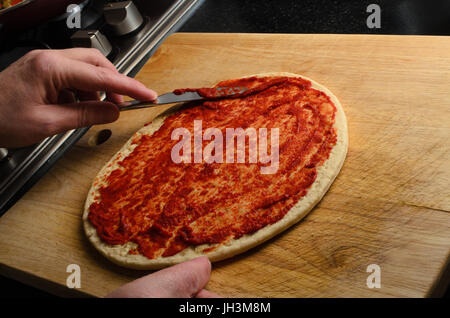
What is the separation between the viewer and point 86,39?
1982mm

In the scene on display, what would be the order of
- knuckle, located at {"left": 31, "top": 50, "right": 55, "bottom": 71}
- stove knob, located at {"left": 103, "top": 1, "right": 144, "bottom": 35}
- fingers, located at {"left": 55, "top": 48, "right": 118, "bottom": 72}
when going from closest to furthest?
1. knuckle, located at {"left": 31, "top": 50, "right": 55, "bottom": 71}
2. fingers, located at {"left": 55, "top": 48, "right": 118, "bottom": 72}
3. stove knob, located at {"left": 103, "top": 1, "right": 144, "bottom": 35}

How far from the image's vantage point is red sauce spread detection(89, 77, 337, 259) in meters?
1.29

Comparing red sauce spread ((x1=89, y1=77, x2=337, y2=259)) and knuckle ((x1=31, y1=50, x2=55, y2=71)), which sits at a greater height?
knuckle ((x1=31, y1=50, x2=55, y2=71))

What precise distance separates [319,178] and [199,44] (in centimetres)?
113

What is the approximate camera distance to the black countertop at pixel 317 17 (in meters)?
1.95

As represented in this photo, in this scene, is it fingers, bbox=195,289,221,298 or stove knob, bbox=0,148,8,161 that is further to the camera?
stove knob, bbox=0,148,8,161

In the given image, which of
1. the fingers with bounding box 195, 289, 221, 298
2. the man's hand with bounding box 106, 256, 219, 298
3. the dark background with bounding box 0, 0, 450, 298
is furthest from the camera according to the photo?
the dark background with bounding box 0, 0, 450, 298

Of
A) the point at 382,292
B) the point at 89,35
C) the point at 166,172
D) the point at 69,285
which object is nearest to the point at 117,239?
the point at 69,285

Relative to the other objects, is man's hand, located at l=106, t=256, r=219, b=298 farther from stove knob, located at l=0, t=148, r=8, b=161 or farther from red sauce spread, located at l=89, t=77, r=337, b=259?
stove knob, located at l=0, t=148, r=8, b=161

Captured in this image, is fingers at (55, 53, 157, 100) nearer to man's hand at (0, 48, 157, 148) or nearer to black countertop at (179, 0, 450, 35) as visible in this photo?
man's hand at (0, 48, 157, 148)

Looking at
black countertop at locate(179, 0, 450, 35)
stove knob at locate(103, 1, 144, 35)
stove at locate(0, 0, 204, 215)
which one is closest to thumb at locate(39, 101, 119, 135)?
stove at locate(0, 0, 204, 215)

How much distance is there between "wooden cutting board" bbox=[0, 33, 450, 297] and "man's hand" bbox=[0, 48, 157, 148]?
0.84 feet

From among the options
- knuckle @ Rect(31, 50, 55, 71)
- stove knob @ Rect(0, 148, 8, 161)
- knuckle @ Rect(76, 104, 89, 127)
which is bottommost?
stove knob @ Rect(0, 148, 8, 161)

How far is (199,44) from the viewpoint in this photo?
2070 mm
